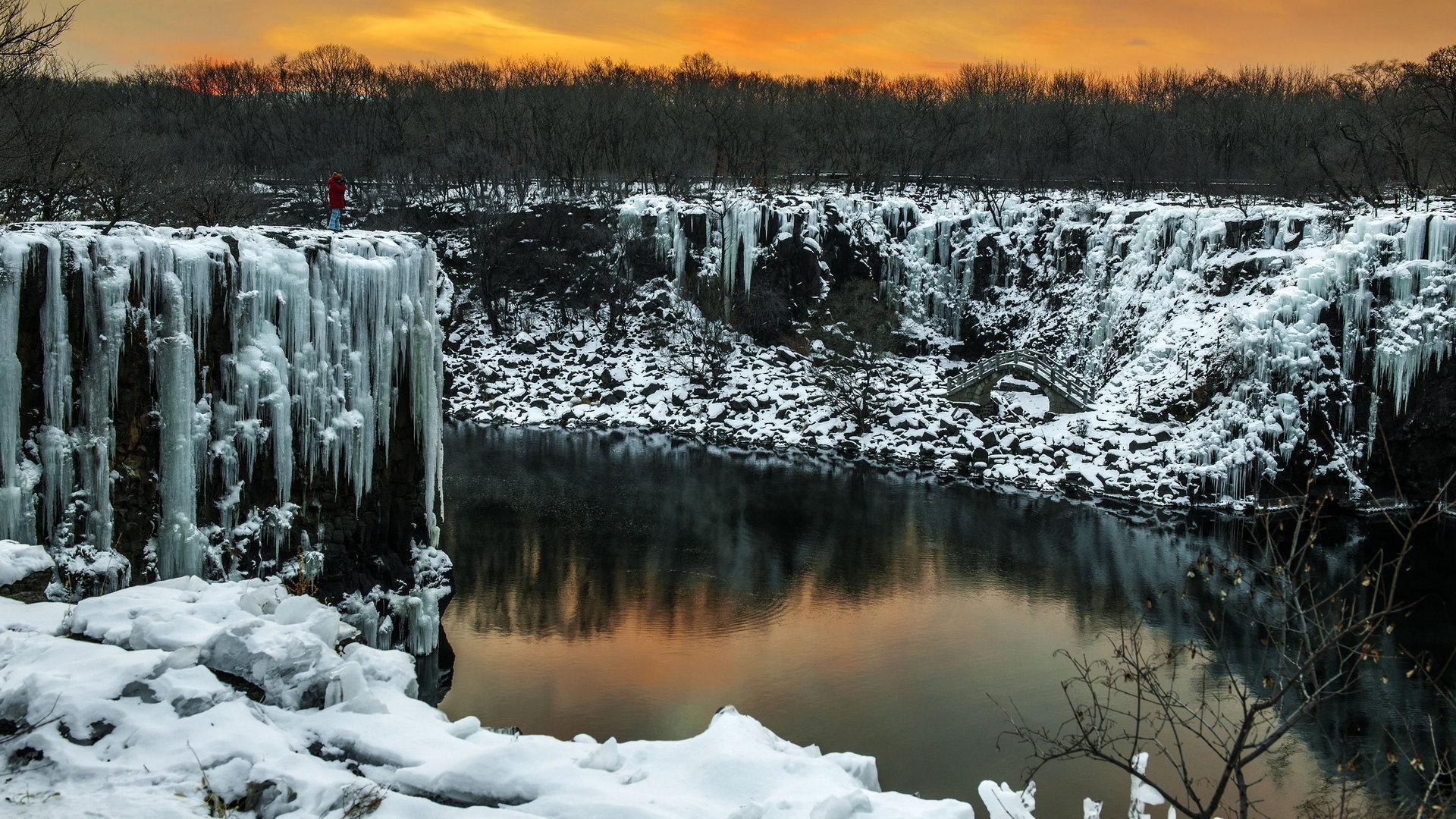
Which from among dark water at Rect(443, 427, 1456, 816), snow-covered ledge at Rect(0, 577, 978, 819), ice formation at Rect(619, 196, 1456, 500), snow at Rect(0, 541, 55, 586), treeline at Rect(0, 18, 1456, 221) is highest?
treeline at Rect(0, 18, 1456, 221)

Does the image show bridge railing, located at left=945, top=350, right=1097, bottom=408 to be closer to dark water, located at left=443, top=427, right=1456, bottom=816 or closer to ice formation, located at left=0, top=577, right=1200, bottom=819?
dark water, located at left=443, top=427, right=1456, bottom=816

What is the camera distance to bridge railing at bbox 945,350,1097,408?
33625mm

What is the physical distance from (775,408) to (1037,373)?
373 inches

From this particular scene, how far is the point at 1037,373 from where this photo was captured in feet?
112

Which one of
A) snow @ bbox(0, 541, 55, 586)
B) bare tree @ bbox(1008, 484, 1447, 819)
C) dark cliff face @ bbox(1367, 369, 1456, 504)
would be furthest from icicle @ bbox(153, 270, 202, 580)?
dark cliff face @ bbox(1367, 369, 1456, 504)

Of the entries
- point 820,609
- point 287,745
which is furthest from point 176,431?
point 820,609

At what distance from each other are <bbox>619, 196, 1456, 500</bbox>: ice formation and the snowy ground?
180 cm

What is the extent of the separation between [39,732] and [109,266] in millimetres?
7660

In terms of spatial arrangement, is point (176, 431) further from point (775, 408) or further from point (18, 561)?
point (775, 408)

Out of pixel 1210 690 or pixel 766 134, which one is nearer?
pixel 1210 690

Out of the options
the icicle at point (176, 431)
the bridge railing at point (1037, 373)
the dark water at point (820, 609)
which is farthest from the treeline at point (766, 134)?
the icicle at point (176, 431)

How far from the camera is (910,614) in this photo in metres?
19.2

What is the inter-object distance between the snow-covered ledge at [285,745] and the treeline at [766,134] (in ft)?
99.0

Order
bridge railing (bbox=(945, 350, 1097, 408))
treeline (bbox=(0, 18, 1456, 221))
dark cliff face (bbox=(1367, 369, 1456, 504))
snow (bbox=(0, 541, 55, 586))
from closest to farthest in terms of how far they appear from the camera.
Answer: snow (bbox=(0, 541, 55, 586)) < dark cliff face (bbox=(1367, 369, 1456, 504)) < bridge railing (bbox=(945, 350, 1097, 408)) < treeline (bbox=(0, 18, 1456, 221))
